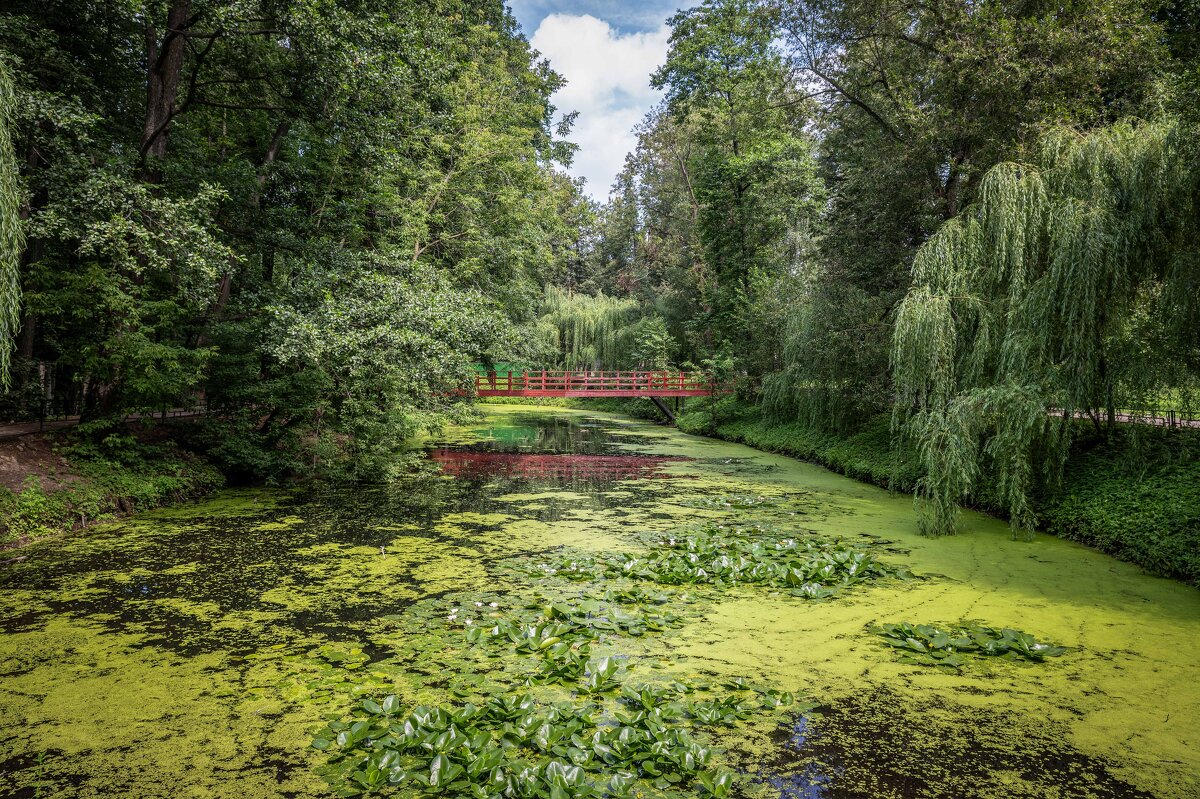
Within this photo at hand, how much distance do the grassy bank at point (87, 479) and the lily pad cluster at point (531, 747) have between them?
5216 mm

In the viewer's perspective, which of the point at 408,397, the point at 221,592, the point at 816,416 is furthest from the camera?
the point at 816,416

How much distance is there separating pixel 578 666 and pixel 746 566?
2408mm

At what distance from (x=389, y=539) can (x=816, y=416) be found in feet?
31.6

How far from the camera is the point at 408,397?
33.9 ft

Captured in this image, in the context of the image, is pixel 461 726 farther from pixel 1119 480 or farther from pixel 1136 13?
pixel 1136 13

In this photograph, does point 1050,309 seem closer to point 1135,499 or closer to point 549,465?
point 1135,499

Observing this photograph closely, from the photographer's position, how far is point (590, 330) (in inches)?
1096

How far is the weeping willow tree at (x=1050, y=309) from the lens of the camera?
6.03 meters

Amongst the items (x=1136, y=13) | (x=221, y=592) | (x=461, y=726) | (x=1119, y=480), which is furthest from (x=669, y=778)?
(x=1136, y=13)

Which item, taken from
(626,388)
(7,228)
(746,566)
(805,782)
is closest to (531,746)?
(805,782)

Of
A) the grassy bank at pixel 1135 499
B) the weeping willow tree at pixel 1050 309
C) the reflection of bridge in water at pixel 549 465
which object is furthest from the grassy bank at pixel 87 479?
the grassy bank at pixel 1135 499

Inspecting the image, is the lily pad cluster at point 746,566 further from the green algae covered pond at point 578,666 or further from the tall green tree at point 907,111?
the tall green tree at point 907,111

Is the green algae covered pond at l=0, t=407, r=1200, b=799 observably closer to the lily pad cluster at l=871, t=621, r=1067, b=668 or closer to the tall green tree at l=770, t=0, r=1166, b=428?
the lily pad cluster at l=871, t=621, r=1067, b=668

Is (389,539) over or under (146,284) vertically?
under
